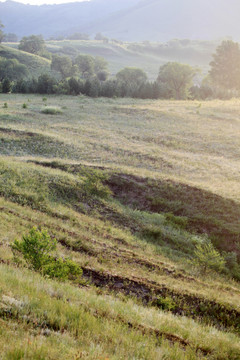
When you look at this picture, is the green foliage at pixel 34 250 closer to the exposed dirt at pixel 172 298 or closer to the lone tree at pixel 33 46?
the exposed dirt at pixel 172 298

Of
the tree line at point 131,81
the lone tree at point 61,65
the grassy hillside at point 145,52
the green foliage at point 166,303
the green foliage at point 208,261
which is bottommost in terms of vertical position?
the green foliage at point 208,261

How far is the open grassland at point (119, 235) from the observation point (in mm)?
3627

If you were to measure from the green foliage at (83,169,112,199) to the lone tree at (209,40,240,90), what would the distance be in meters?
76.7

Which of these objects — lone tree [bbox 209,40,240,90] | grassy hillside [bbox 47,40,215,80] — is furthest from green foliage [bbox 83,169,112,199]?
grassy hillside [bbox 47,40,215,80]

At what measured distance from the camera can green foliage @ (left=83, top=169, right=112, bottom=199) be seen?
13.0m

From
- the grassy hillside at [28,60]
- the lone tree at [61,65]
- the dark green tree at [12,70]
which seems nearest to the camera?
the dark green tree at [12,70]

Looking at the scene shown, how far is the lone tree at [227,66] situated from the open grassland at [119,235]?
2349 inches

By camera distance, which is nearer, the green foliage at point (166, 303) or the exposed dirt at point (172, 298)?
the green foliage at point (166, 303)

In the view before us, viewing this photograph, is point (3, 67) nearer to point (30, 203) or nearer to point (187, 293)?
point (30, 203)

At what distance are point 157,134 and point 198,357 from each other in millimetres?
24235

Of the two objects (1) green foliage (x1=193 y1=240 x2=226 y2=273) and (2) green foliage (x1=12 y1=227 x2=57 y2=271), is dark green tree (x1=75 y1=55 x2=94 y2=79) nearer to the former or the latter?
(1) green foliage (x1=193 y1=240 x2=226 y2=273)

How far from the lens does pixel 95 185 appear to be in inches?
526

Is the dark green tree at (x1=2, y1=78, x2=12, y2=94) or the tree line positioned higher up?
the tree line

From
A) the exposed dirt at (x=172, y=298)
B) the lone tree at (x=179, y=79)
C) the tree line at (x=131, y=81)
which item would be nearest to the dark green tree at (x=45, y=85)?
the tree line at (x=131, y=81)
